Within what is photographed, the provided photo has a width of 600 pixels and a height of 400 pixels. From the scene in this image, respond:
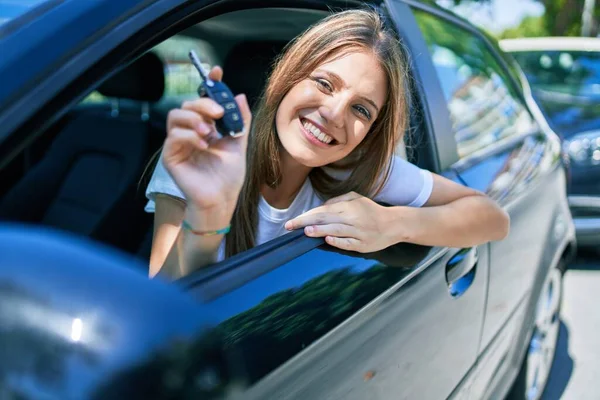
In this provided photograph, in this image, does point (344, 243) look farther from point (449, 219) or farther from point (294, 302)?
point (449, 219)

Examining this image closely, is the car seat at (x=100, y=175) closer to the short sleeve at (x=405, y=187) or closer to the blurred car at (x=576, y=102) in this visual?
the short sleeve at (x=405, y=187)

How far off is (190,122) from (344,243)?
0.51m

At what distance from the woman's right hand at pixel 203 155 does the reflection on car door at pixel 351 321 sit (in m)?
0.15

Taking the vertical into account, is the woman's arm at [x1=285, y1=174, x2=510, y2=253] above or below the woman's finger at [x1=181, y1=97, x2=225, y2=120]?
below

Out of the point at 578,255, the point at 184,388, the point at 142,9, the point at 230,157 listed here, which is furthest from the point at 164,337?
the point at 578,255

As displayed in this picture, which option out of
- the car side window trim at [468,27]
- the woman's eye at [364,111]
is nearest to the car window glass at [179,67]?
the car side window trim at [468,27]

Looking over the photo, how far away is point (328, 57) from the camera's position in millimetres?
1663

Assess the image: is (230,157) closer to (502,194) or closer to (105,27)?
(105,27)

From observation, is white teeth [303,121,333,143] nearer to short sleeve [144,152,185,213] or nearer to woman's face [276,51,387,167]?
woman's face [276,51,387,167]

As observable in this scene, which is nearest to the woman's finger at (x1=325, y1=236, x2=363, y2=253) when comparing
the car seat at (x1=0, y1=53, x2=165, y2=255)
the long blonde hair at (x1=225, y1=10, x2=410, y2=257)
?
the long blonde hair at (x1=225, y1=10, x2=410, y2=257)

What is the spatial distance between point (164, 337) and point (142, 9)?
0.77 meters

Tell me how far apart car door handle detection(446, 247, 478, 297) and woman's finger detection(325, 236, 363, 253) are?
1.44ft

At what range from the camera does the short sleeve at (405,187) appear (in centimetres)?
177

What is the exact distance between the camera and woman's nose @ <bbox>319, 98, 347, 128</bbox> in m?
1.58
